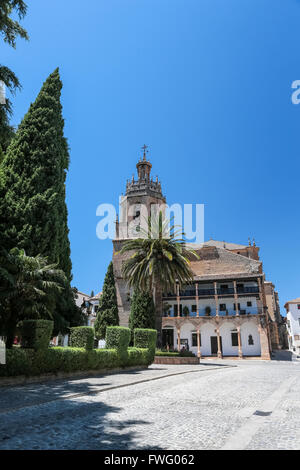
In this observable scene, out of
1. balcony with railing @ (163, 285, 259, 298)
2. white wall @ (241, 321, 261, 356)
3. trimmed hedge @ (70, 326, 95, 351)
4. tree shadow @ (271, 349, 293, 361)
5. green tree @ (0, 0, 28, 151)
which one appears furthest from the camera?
balcony with railing @ (163, 285, 259, 298)

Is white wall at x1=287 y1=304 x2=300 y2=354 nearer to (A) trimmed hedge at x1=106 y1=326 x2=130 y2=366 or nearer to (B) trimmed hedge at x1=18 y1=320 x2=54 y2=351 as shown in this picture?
(A) trimmed hedge at x1=106 y1=326 x2=130 y2=366

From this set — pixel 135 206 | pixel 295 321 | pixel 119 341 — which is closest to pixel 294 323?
pixel 295 321

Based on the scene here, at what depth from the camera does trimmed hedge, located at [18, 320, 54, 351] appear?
38.5ft

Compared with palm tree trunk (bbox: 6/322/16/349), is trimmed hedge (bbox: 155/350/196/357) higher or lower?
→ lower

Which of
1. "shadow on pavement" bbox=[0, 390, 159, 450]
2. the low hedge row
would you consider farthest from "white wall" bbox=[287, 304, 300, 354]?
"shadow on pavement" bbox=[0, 390, 159, 450]

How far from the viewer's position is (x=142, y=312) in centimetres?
2894

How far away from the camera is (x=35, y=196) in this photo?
53.4 ft

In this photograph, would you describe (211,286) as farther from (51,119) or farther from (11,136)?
(11,136)

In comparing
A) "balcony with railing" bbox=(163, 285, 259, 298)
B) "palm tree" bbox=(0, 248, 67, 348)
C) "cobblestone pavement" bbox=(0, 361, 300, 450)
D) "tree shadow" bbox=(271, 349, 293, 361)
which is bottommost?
"tree shadow" bbox=(271, 349, 293, 361)

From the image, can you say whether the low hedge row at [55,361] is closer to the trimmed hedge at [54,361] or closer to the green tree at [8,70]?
the trimmed hedge at [54,361]

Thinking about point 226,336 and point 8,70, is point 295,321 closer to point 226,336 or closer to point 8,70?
point 226,336

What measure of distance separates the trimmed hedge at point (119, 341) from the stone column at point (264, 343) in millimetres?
22246

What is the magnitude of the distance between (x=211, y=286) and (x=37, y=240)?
28.2m

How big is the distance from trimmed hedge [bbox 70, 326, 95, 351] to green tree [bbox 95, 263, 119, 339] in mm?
19104
